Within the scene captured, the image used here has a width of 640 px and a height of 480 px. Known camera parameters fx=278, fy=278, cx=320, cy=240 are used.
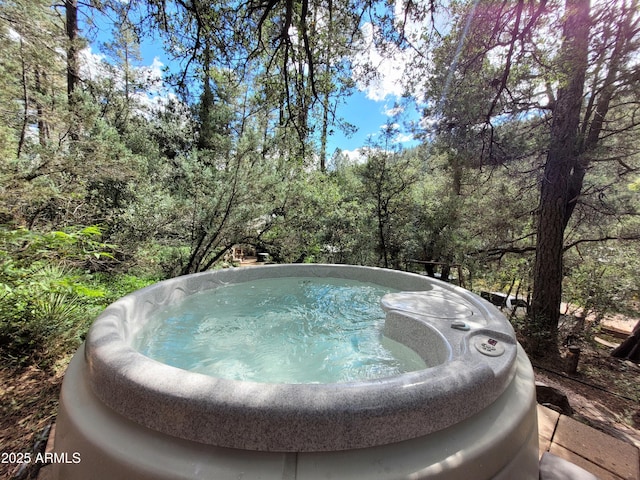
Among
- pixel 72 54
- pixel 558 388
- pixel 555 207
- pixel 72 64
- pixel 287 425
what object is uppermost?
pixel 72 54

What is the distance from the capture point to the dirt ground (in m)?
1.64

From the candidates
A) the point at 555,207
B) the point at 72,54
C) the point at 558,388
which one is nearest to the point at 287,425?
the point at 558,388

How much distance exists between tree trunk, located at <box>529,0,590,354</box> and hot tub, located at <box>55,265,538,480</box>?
10.9ft

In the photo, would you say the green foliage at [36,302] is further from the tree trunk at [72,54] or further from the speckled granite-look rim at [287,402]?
the tree trunk at [72,54]

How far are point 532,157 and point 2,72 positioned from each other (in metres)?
6.92

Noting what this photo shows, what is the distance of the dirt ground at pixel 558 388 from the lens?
164 cm

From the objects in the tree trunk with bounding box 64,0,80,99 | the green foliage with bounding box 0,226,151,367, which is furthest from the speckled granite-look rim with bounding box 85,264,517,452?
the tree trunk with bounding box 64,0,80,99

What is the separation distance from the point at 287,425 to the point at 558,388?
9.84 ft

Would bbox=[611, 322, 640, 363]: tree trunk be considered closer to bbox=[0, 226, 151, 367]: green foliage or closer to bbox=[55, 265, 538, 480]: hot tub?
bbox=[55, 265, 538, 480]: hot tub

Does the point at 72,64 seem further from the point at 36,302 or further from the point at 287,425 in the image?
the point at 287,425

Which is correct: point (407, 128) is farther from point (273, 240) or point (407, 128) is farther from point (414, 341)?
point (414, 341)

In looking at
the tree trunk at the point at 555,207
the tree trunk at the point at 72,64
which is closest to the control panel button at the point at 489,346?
the tree trunk at the point at 555,207

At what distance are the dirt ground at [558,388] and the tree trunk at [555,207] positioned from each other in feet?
1.97

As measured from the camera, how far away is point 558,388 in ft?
8.65
